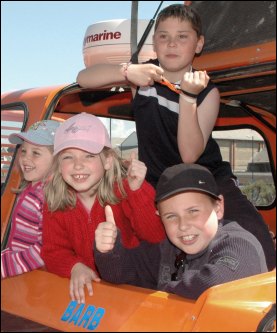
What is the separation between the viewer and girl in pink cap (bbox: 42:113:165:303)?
8.39 ft

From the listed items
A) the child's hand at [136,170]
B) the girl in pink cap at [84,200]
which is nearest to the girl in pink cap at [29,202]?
the girl in pink cap at [84,200]

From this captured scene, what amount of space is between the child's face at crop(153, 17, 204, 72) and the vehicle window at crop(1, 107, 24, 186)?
943 millimetres

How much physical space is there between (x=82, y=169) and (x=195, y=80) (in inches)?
29.8

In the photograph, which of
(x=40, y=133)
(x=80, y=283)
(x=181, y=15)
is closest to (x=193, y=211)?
(x=80, y=283)

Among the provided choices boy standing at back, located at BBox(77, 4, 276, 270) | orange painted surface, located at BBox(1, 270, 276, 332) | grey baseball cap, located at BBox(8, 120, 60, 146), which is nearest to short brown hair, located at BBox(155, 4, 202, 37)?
boy standing at back, located at BBox(77, 4, 276, 270)

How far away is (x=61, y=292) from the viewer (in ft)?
7.71

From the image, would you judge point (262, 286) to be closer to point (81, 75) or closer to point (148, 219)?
point (148, 219)

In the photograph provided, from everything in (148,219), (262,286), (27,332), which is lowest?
(27,332)

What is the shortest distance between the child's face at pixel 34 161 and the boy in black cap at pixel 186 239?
795 millimetres

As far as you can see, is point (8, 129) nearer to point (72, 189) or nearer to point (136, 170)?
point (72, 189)

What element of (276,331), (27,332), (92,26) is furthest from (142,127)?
(276,331)

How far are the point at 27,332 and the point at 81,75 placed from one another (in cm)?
118

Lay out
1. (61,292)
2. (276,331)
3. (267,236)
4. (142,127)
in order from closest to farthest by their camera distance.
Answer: (276,331) < (61,292) < (267,236) < (142,127)

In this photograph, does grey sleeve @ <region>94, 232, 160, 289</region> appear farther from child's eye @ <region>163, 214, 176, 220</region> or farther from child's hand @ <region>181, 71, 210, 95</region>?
child's hand @ <region>181, 71, 210, 95</region>
